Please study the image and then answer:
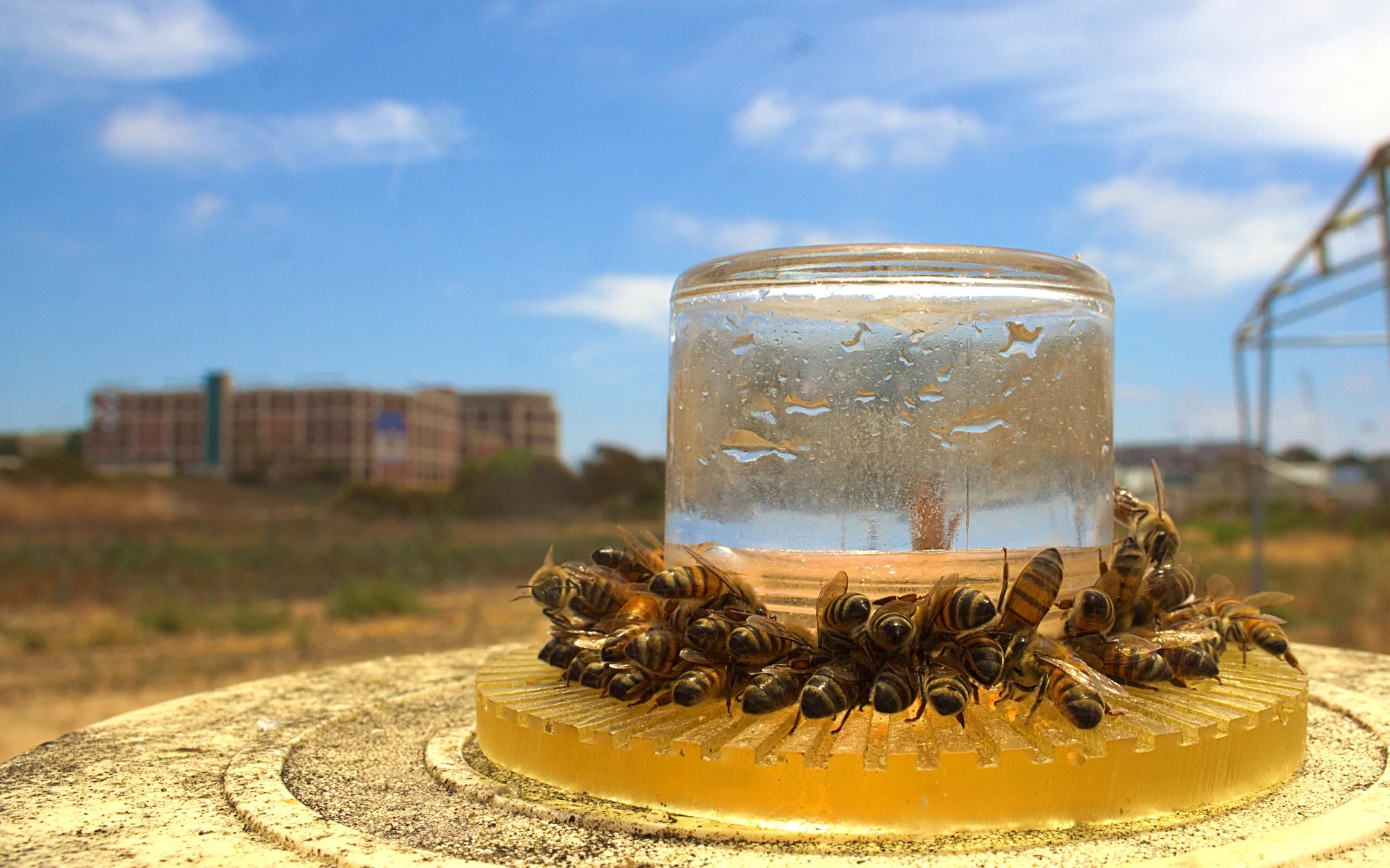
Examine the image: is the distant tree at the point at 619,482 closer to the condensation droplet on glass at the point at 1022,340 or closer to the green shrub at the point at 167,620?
the green shrub at the point at 167,620

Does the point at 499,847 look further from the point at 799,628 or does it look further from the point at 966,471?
the point at 966,471

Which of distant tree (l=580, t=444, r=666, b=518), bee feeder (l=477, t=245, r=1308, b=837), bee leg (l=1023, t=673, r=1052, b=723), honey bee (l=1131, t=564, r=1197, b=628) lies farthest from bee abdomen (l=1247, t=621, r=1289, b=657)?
distant tree (l=580, t=444, r=666, b=518)

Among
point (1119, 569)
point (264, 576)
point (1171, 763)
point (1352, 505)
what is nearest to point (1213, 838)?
point (1171, 763)

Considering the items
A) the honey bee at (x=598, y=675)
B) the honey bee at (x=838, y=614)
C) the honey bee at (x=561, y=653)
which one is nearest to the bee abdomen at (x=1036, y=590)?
the honey bee at (x=838, y=614)

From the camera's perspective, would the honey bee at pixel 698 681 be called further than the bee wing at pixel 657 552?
No

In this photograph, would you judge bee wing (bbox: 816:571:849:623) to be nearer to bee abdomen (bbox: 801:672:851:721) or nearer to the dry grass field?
bee abdomen (bbox: 801:672:851:721)

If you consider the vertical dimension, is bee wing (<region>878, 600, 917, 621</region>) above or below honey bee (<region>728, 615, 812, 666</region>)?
above
